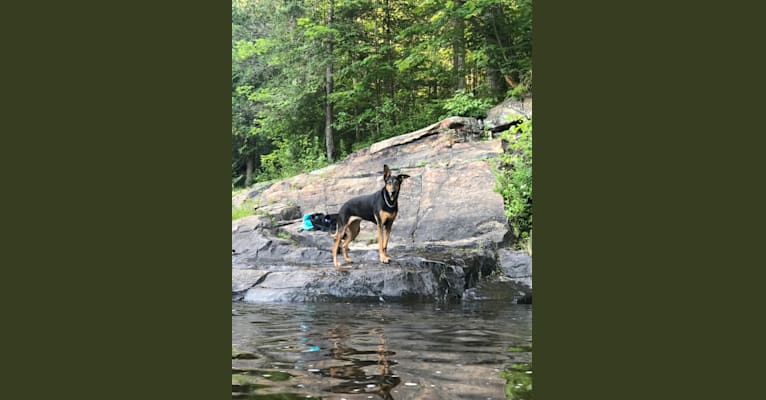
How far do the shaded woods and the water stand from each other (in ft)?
34.4

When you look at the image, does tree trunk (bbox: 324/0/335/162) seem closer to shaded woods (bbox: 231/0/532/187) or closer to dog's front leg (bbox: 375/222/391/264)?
shaded woods (bbox: 231/0/532/187)

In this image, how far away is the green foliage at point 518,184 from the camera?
31.1 ft

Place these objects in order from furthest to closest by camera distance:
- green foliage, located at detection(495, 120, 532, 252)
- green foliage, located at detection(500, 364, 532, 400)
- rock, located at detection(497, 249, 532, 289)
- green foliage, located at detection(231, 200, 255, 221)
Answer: green foliage, located at detection(231, 200, 255, 221), green foliage, located at detection(495, 120, 532, 252), rock, located at detection(497, 249, 532, 289), green foliage, located at detection(500, 364, 532, 400)

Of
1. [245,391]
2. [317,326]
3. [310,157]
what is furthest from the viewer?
[310,157]

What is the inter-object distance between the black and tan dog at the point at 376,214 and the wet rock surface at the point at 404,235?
1.01 feet

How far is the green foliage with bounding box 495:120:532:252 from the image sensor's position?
947cm

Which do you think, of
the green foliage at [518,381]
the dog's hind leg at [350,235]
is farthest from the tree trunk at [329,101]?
the green foliage at [518,381]

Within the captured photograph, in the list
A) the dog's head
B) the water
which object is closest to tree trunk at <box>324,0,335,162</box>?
the dog's head

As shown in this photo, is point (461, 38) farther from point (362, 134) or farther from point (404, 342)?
point (404, 342)

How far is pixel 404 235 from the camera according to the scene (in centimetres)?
1022

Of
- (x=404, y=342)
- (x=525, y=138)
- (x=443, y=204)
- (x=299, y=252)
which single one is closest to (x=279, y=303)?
(x=299, y=252)

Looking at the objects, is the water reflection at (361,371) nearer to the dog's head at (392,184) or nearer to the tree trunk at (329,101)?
the dog's head at (392,184)

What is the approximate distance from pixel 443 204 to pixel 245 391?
7.91 m

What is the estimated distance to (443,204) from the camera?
34.1 ft
